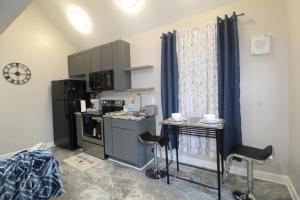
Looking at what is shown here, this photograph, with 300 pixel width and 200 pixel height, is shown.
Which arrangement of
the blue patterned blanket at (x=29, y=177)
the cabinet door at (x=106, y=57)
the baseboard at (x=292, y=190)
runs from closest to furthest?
the blue patterned blanket at (x=29, y=177) → the baseboard at (x=292, y=190) → the cabinet door at (x=106, y=57)

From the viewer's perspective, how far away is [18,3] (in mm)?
1652

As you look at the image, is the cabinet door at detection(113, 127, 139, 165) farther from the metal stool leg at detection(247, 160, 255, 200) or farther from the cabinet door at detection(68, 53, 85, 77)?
the cabinet door at detection(68, 53, 85, 77)

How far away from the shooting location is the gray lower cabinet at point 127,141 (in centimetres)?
281

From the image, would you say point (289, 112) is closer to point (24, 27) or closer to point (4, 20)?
point (4, 20)

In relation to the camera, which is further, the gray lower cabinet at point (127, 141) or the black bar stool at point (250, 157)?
the gray lower cabinet at point (127, 141)

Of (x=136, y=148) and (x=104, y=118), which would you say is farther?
(x=104, y=118)

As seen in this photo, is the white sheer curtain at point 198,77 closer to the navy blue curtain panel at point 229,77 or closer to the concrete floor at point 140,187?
the navy blue curtain panel at point 229,77

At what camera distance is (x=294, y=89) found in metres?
1.96

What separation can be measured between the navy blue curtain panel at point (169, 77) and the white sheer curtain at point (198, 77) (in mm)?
84

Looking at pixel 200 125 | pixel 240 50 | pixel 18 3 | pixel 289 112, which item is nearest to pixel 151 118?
pixel 200 125

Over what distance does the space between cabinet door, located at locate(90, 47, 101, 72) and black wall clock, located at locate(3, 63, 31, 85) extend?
1.42m

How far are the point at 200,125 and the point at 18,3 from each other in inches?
91.2

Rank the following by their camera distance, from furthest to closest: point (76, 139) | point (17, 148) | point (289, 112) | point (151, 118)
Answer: point (76, 139) < point (17, 148) < point (151, 118) < point (289, 112)

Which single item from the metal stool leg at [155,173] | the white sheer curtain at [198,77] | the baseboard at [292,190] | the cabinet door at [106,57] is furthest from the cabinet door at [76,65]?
the baseboard at [292,190]
